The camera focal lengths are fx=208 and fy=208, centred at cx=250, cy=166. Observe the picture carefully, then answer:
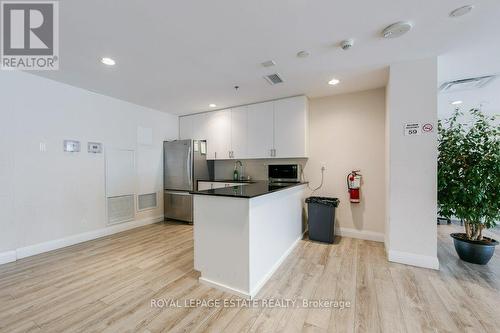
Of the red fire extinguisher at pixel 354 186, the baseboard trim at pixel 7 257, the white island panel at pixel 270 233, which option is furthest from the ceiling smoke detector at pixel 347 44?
the baseboard trim at pixel 7 257

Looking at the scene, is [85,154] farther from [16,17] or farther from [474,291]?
[474,291]

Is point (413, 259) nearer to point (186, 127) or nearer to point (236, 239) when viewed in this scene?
point (236, 239)

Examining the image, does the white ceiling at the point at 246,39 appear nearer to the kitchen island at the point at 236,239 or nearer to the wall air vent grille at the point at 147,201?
the kitchen island at the point at 236,239

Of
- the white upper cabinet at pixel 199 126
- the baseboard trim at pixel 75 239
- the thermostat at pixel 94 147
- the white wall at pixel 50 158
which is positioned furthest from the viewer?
the white upper cabinet at pixel 199 126

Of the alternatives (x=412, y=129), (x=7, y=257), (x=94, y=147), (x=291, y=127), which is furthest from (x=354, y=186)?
(x=7, y=257)

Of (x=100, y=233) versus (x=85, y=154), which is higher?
(x=85, y=154)

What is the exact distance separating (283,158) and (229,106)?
5.39 feet

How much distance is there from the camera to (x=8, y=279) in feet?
7.52

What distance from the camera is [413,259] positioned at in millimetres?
2549

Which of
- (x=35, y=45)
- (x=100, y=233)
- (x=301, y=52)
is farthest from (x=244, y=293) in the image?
(x=35, y=45)

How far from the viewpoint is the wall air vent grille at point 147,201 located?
438 centimetres

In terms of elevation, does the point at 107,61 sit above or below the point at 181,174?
above

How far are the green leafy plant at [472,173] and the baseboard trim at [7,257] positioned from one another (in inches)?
218

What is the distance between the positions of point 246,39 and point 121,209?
376cm
